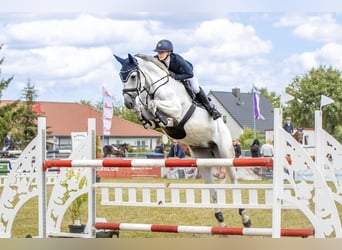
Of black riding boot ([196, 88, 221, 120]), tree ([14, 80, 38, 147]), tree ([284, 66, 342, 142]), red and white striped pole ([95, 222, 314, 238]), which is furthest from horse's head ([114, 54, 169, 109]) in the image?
tree ([14, 80, 38, 147])

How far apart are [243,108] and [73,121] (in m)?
7.20

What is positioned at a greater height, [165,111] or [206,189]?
[165,111]

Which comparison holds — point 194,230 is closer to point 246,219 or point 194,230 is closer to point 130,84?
point 246,219

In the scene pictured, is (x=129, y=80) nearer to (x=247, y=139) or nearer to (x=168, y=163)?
(x=168, y=163)

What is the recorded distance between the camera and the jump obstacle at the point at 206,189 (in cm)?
300

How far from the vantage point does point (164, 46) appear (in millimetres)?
3936

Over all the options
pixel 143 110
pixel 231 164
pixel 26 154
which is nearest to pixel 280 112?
pixel 231 164

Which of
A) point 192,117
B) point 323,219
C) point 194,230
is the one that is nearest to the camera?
point 323,219

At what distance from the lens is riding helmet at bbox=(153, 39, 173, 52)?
392cm

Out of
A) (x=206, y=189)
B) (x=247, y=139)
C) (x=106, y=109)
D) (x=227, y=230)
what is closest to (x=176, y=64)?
(x=206, y=189)

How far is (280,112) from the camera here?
3.08 metres

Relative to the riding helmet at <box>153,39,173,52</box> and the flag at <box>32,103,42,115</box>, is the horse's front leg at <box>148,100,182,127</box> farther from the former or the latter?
the flag at <box>32,103,42,115</box>

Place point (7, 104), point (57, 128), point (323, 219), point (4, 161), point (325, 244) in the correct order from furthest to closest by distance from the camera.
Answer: point (57, 128) < point (7, 104) < point (4, 161) < point (323, 219) < point (325, 244)

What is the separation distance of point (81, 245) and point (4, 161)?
7703 mm
